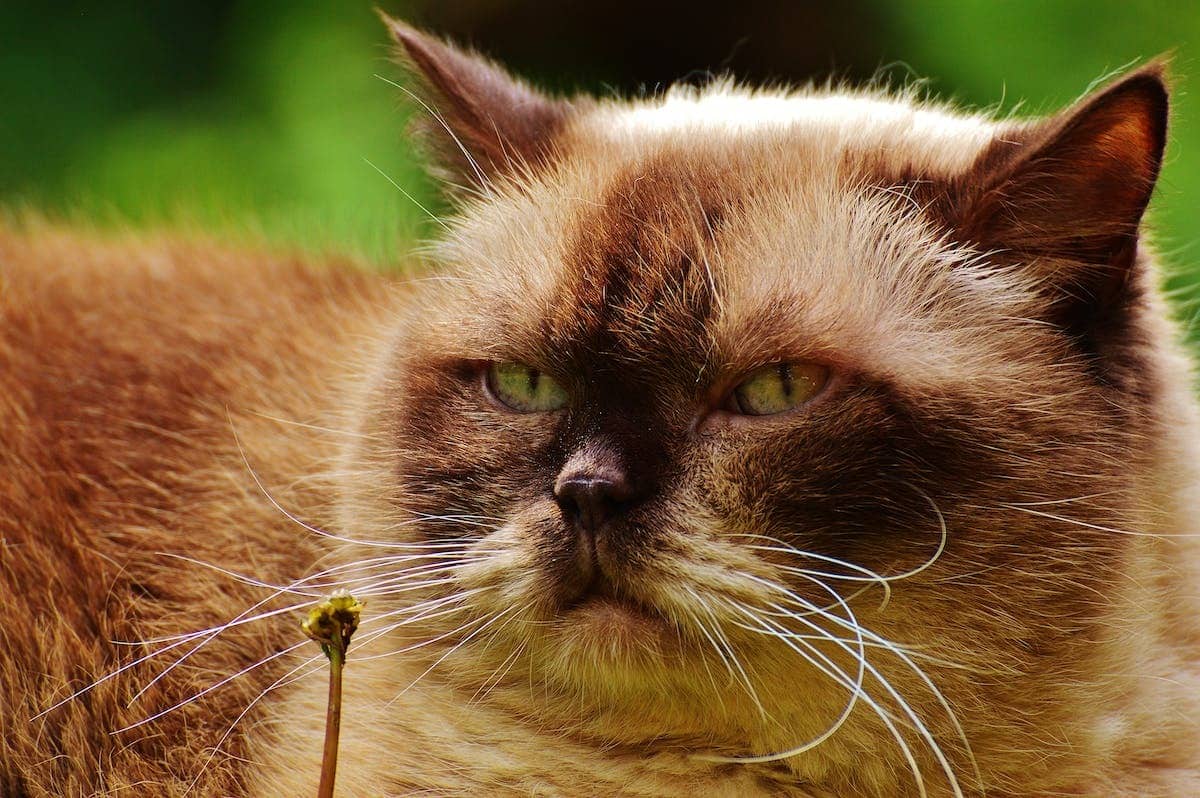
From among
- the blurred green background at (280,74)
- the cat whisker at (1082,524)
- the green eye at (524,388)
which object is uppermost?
the blurred green background at (280,74)

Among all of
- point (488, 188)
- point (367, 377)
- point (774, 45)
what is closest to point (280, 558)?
point (367, 377)

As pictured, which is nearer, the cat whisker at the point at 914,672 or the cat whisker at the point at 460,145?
the cat whisker at the point at 914,672

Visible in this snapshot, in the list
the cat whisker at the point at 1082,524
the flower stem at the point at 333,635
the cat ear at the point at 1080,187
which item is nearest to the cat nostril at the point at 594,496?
the flower stem at the point at 333,635

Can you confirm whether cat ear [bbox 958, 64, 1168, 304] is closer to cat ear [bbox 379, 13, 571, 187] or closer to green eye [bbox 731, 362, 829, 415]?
green eye [bbox 731, 362, 829, 415]

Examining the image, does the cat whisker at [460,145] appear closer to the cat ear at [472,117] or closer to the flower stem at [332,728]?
the cat ear at [472,117]

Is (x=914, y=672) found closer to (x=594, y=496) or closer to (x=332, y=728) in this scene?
(x=594, y=496)

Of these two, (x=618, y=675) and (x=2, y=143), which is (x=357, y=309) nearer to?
(x=618, y=675)
